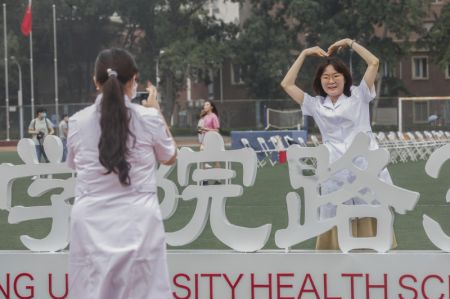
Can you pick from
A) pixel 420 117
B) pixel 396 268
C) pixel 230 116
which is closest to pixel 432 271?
pixel 396 268

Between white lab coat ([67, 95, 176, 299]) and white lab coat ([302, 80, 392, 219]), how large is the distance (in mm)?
2232

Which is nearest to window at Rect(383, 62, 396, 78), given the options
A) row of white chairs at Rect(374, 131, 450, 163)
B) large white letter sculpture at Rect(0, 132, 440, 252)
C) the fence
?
the fence

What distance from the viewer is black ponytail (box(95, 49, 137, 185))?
494 cm

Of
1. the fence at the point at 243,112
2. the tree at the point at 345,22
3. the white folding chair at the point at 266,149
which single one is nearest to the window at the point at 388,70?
the tree at the point at 345,22

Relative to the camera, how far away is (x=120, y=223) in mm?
5000

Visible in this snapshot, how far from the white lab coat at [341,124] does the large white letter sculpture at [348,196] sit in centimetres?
3

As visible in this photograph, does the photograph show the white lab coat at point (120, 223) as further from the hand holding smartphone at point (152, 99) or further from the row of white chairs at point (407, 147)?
the row of white chairs at point (407, 147)

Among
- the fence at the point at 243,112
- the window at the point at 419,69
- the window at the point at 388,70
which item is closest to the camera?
the fence at the point at 243,112

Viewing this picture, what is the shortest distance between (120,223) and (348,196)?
93.7 inches

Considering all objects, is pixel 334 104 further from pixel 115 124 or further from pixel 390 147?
pixel 390 147

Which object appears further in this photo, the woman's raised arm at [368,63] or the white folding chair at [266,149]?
the white folding chair at [266,149]

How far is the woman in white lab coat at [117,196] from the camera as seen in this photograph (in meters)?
4.98

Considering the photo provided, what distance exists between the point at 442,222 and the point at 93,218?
27.4 ft

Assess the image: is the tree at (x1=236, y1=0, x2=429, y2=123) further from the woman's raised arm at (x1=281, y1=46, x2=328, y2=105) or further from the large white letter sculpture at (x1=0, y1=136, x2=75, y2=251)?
the large white letter sculpture at (x1=0, y1=136, x2=75, y2=251)
